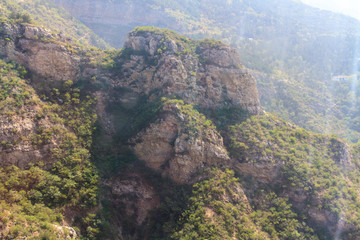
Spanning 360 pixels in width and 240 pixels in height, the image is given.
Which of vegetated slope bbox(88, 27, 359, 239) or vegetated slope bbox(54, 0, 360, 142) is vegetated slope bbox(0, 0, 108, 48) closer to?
vegetated slope bbox(54, 0, 360, 142)

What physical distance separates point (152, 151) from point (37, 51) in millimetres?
29800

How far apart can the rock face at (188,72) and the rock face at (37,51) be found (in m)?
12.2

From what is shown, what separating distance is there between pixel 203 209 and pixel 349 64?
140 metres

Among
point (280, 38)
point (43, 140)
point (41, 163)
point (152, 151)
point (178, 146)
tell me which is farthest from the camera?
point (280, 38)

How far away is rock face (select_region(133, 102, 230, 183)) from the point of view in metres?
42.7

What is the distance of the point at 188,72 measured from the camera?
177 feet

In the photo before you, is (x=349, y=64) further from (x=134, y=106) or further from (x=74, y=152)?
(x=74, y=152)

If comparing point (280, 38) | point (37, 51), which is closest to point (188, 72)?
point (37, 51)

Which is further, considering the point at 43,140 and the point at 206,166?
the point at 206,166

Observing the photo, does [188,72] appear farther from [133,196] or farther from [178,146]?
[133,196]

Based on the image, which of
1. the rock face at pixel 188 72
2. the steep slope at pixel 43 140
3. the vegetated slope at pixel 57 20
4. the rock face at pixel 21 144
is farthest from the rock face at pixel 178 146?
the vegetated slope at pixel 57 20

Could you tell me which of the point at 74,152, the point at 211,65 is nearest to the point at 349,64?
the point at 211,65

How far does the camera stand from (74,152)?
38.6 metres

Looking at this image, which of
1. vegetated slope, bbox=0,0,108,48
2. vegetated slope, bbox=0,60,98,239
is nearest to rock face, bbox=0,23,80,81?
vegetated slope, bbox=0,60,98,239
